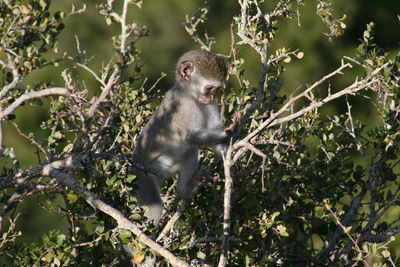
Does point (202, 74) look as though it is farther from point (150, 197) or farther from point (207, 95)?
point (150, 197)

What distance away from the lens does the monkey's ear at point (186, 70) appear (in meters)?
5.72

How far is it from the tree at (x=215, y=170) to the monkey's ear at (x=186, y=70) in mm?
592

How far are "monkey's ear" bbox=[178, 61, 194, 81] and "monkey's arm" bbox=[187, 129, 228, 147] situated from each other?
1.52ft

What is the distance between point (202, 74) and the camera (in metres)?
5.62

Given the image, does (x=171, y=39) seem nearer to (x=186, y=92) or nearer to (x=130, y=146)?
(x=186, y=92)

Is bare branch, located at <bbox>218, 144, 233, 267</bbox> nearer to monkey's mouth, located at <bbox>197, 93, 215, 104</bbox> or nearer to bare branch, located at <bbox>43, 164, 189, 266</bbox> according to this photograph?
bare branch, located at <bbox>43, 164, 189, 266</bbox>

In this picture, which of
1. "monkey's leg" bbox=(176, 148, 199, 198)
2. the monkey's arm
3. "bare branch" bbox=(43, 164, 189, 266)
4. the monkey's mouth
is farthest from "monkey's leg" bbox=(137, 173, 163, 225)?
"bare branch" bbox=(43, 164, 189, 266)

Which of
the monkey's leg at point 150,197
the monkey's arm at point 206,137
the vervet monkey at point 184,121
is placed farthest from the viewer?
the vervet monkey at point 184,121

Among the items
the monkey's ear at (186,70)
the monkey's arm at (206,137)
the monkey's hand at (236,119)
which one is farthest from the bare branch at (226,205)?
the monkey's ear at (186,70)

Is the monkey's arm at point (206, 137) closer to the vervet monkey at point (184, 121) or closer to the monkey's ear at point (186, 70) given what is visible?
the vervet monkey at point (184, 121)

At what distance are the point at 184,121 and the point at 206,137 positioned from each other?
1.23 feet

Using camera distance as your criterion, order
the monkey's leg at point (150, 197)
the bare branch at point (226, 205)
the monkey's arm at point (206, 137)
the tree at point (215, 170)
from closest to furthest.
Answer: the bare branch at point (226, 205) < the tree at point (215, 170) < the monkey's arm at point (206, 137) < the monkey's leg at point (150, 197)

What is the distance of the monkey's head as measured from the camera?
5.62 metres

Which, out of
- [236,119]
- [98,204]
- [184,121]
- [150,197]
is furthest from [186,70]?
[98,204]
